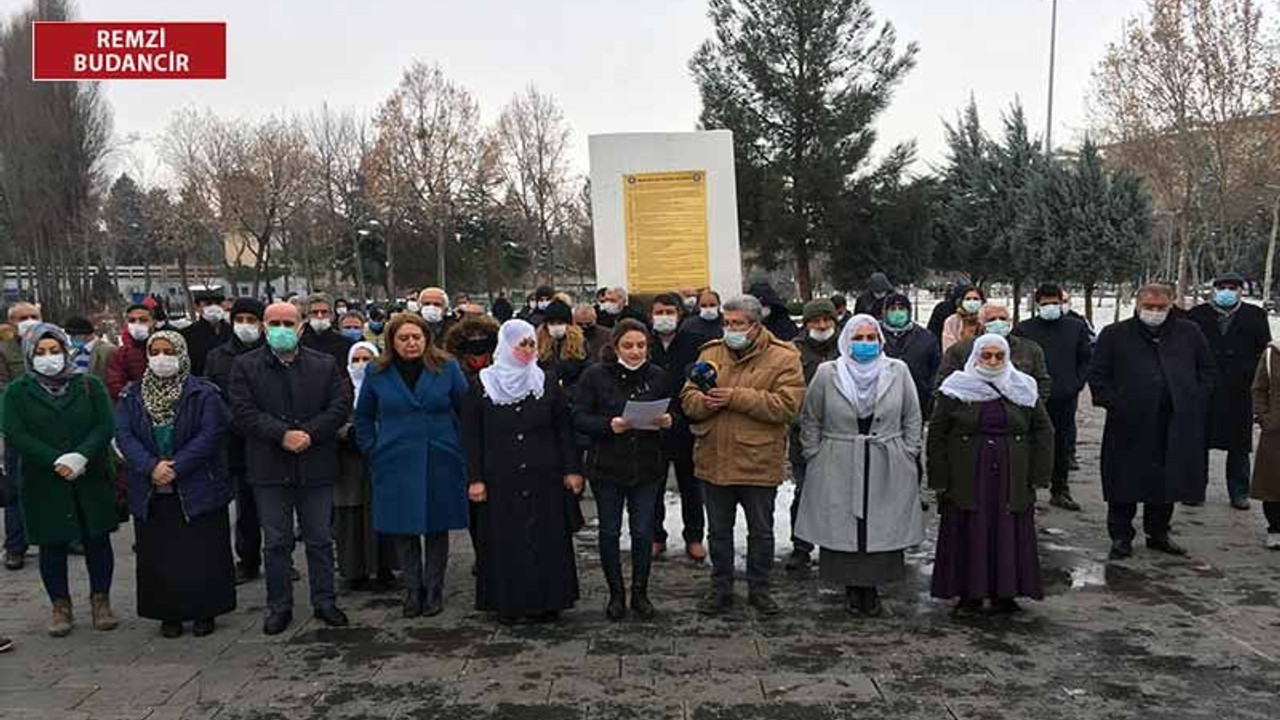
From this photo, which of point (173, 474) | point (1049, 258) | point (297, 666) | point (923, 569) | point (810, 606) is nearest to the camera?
point (297, 666)

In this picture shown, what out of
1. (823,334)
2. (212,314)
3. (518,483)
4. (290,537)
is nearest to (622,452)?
(518,483)

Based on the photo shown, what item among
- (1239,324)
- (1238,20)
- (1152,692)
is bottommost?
(1152,692)

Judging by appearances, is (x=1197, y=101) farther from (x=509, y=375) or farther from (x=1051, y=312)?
(x=509, y=375)

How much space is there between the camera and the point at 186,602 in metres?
5.47

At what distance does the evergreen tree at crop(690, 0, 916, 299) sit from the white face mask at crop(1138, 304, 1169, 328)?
24.1 m

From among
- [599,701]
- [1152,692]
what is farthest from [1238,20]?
[599,701]

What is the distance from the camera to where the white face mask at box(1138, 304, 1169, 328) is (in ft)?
22.6

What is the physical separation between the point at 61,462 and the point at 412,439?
6.18ft

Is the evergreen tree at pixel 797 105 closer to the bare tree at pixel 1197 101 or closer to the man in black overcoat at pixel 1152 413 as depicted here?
the bare tree at pixel 1197 101

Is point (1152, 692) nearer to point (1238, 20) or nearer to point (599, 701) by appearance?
point (599, 701)

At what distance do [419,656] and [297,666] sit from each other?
0.61m

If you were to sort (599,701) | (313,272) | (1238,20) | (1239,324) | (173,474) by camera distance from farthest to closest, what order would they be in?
(313,272) → (1238,20) → (1239,324) → (173,474) → (599,701)

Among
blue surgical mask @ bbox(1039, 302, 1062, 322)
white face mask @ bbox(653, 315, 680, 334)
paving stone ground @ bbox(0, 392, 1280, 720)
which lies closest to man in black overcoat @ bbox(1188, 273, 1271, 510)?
blue surgical mask @ bbox(1039, 302, 1062, 322)

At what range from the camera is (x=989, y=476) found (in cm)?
544
